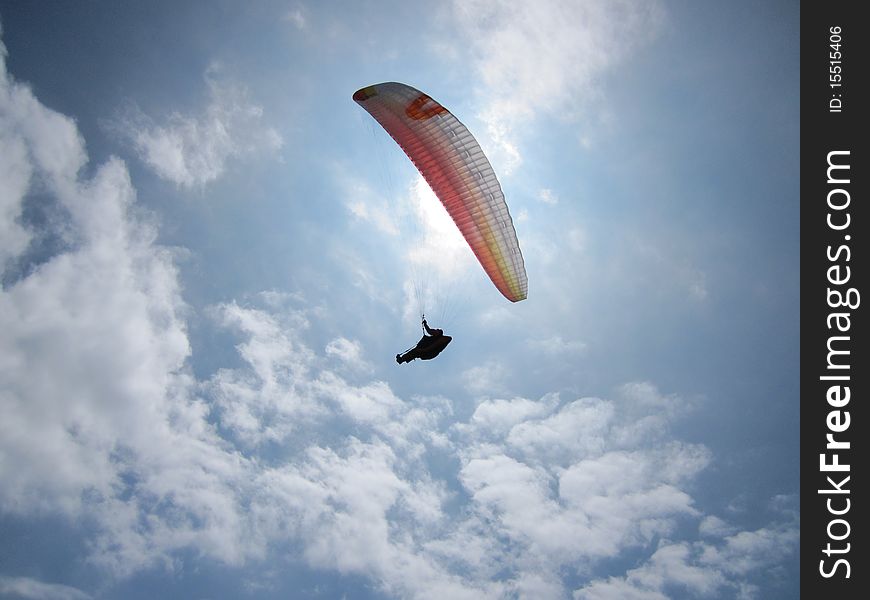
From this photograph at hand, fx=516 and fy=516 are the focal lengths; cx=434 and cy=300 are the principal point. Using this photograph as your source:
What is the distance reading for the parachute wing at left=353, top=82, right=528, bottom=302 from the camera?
22.4 meters

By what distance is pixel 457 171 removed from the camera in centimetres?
2266

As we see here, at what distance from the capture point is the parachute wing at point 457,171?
73.4 feet
